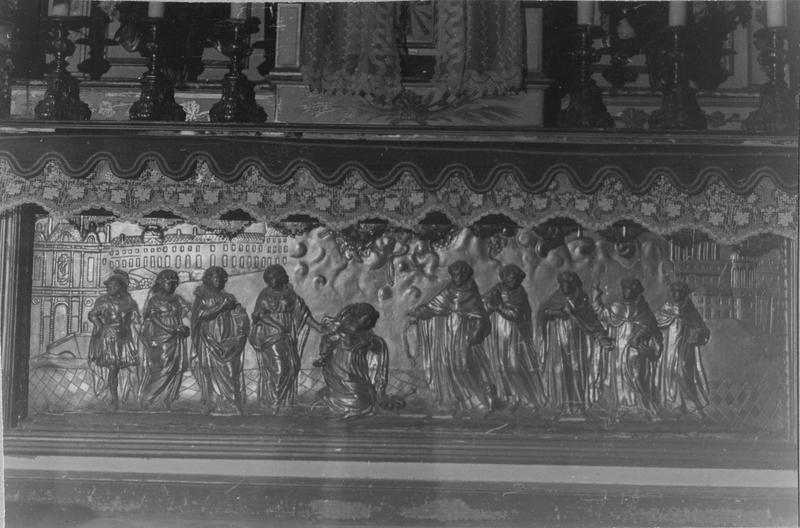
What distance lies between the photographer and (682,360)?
19.9 ft

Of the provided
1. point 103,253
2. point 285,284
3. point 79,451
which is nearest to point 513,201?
point 285,284

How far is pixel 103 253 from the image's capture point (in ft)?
20.4

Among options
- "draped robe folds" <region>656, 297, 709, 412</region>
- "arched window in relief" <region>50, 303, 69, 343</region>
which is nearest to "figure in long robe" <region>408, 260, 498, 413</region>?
"draped robe folds" <region>656, 297, 709, 412</region>

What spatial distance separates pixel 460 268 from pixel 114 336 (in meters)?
2.33

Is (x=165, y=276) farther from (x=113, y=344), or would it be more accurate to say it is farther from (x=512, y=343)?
(x=512, y=343)

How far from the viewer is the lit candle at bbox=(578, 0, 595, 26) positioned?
5914 millimetres

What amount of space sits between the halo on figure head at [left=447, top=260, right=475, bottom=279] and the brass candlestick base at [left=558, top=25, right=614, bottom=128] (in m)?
1.11

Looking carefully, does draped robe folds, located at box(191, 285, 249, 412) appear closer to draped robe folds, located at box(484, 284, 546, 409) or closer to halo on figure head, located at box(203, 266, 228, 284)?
halo on figure head, located at box(203, 266, 228, 284)

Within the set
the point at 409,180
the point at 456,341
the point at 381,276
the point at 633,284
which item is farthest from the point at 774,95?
the point at 381,276

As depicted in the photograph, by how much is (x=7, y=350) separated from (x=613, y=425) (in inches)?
156

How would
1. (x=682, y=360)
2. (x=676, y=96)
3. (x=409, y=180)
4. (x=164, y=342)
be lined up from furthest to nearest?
1. (x=164, y=342)
2. (x=682, y=360)
3. (x=676, y=96)
4. (x=409, y=180)

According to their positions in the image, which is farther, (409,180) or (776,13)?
(776,13)

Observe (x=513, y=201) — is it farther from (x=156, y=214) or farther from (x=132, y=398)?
(x=132, y=398)

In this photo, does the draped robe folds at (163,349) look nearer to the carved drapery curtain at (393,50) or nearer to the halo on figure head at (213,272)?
the halo on figure head at (213,272)
